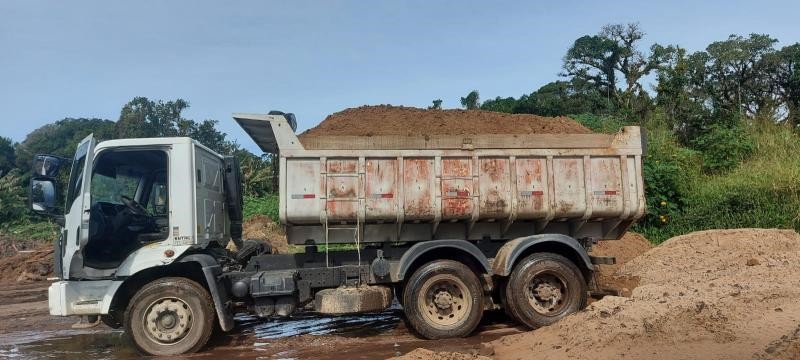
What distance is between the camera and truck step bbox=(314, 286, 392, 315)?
6848 millimetres

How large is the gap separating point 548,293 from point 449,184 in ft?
6.13

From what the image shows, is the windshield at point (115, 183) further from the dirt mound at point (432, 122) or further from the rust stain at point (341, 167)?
the dirt mound at point (432, 122)

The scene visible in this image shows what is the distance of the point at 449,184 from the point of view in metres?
7.11

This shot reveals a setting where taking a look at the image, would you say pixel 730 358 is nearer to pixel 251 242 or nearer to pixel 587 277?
pixel 587 277

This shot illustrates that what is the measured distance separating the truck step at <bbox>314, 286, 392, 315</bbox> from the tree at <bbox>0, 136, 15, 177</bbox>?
43.6 meters

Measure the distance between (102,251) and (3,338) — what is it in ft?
11.2

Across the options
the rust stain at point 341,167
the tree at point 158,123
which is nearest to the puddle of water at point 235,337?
the rust stain at point 341,167

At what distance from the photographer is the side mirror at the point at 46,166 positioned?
6.14 meters

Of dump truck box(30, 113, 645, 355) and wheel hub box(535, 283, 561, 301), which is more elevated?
dump truck box(30, 113, 645, 355)

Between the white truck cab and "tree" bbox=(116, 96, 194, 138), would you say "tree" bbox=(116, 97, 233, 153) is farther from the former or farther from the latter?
the white truck cab

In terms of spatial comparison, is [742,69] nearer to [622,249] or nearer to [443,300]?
[622,249]

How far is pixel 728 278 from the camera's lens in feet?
26.7

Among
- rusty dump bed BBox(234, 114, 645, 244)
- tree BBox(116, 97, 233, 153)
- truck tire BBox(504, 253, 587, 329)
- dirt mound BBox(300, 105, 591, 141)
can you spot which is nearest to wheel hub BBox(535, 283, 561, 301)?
truck tire BBox(504, 253, 587, 329)

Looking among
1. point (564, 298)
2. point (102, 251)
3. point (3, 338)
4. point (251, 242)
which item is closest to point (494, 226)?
point (564, 298)
